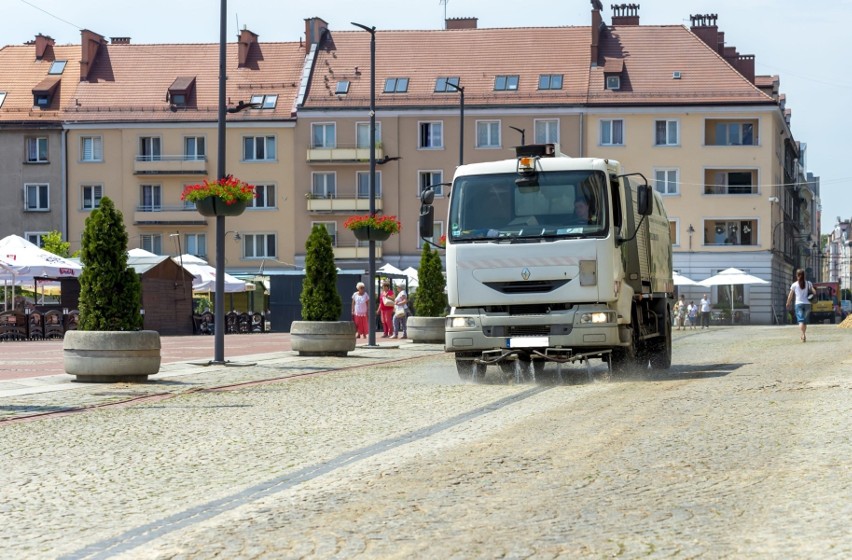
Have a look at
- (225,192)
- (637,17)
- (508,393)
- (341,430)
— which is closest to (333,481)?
(341,430)

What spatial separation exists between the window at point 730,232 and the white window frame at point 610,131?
639 cm

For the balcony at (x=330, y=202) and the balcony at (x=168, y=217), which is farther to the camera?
the balcony at (x=168, y=217)

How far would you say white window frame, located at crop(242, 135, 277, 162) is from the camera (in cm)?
7294

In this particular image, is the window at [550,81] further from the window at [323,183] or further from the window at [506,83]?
the window at [323,183]

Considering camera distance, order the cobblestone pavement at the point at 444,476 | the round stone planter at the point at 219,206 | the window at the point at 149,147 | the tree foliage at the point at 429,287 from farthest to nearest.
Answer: the window at the point at 149,147
the tree foliage at the point at 429,287
the round stone planter at the point at 219,206
the cobblestone pavement at the point at 444,476

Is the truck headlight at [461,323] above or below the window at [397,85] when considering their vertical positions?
below

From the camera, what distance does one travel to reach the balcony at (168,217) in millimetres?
73000

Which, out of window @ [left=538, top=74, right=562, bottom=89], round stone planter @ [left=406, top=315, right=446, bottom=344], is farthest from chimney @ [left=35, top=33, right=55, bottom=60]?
round stone planter @ [left=406, top=315, right=446, bottom=344]

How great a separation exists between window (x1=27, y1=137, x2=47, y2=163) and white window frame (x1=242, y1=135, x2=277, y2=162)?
10.4 meters

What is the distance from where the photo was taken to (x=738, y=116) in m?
71.5

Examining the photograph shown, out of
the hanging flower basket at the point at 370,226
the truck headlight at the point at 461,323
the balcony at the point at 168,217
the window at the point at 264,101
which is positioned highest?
the window at the point at 264,101

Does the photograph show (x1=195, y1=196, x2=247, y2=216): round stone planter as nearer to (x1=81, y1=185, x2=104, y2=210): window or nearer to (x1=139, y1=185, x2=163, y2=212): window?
(x1=139, y1=185, x2=163, y2=212): window

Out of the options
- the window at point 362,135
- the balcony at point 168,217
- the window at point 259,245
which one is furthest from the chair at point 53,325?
the window at point 362,135

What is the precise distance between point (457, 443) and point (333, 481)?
2201 mm
